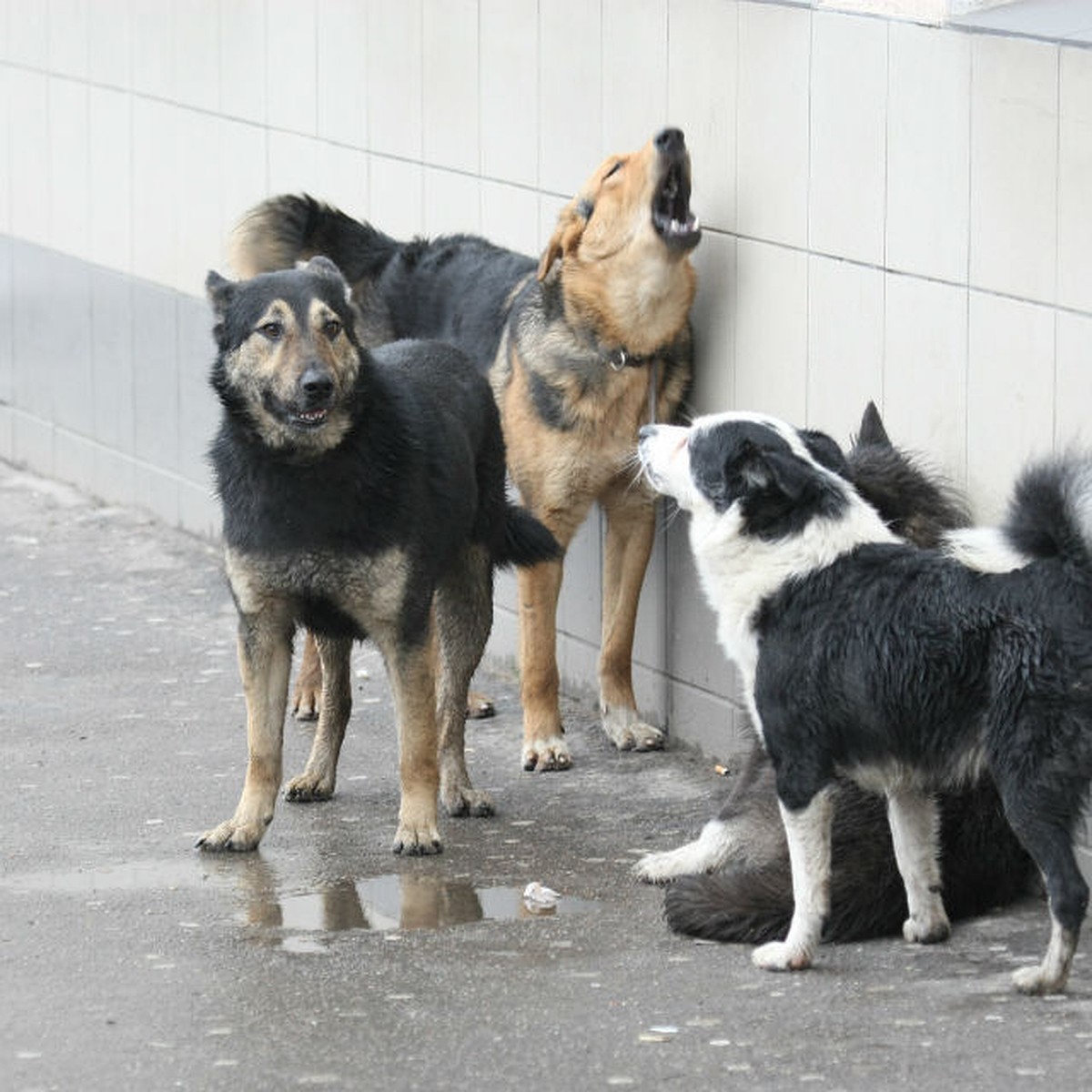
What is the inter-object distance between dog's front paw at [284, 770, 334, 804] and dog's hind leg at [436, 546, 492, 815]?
1.28ft

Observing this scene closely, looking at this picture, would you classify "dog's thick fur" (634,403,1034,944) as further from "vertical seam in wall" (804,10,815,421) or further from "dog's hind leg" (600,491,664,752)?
"dog's hind leg" (600,491,664,752)

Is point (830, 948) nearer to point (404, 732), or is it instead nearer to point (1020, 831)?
point (1020, 831)

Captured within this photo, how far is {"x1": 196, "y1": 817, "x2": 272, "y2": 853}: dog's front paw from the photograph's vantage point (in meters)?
7.27

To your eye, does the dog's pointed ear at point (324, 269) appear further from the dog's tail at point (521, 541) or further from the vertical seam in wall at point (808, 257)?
the vertical seam in wall at point (808, 257)

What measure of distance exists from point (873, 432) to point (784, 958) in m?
1.70

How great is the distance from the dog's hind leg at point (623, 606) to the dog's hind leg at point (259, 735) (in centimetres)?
159

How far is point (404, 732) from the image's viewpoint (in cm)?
728

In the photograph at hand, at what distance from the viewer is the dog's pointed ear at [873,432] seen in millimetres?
6977

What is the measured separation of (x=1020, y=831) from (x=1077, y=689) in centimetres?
36

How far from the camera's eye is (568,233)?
27.2 ft

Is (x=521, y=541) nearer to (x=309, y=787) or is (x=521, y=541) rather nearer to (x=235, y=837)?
(x=309, y=787)

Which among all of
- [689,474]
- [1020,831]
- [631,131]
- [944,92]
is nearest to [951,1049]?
[1020,831]

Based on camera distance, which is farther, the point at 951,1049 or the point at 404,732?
the point at 404,732

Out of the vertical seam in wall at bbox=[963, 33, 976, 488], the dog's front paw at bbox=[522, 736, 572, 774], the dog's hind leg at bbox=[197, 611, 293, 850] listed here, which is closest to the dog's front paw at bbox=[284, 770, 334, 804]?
the dog's hind leg at bbox=[197, 611, 293, 850]
